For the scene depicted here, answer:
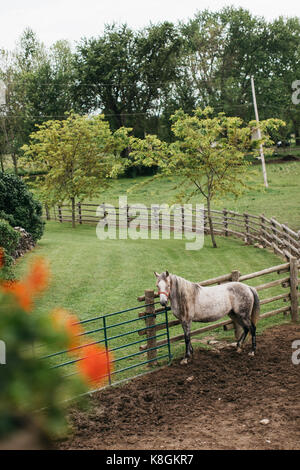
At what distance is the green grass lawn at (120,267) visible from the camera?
992cm

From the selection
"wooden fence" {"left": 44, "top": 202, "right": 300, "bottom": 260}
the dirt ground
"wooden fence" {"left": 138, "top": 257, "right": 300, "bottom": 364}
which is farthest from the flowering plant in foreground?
"wooden fence" {"left": 44, "top": 202, "right": 300, "bottom": 260}

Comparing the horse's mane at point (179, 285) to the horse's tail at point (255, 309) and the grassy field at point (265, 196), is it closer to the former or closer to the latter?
the horse's tail at point (255, 309)

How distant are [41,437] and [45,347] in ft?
0.73

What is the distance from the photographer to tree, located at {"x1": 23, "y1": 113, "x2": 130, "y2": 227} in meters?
22.1

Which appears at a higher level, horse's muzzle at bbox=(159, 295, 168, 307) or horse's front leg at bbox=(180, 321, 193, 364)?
horse's muzzle at bbox=(159, 295, 168, 307)

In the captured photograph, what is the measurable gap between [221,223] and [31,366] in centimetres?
1984

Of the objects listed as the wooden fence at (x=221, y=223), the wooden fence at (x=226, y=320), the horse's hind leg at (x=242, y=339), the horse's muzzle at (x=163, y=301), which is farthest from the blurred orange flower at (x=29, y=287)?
the wooden fence at (x=221, y=223)

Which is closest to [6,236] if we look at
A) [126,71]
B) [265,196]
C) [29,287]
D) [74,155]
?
[29,287]

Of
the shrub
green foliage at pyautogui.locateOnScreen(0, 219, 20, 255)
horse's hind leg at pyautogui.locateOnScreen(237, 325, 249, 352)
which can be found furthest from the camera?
the shrub

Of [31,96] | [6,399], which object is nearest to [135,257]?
[6,399]

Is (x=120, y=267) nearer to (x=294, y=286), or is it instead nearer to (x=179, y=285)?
(x=294, y=286)

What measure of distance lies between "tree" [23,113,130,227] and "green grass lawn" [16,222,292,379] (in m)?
3.46

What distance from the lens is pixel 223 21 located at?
40.7m

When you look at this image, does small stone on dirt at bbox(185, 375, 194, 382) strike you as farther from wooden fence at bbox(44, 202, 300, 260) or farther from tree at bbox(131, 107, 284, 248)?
tree at bbox(131, 107, 284, 248)
